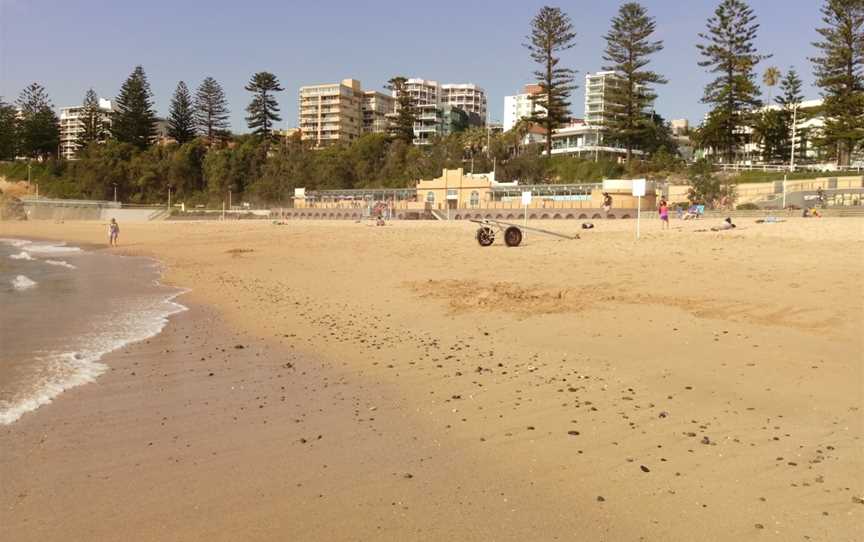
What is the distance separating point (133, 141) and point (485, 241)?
87.4 meters

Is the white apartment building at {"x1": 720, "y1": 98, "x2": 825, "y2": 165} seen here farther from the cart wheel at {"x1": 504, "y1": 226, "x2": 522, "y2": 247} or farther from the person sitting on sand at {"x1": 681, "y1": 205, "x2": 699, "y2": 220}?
the cart wheel at {"x1": 504, "y1": 226, "x2": 522, "y2": 247}

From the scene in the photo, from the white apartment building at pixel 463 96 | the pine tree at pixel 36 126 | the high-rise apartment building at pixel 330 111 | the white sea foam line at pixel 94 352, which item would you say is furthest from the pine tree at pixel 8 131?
the white sea foam line at pixel 94 352

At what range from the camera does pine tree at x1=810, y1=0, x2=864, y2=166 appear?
4669 centimetres

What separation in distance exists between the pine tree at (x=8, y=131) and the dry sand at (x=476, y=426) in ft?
349

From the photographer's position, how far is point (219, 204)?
8206cm

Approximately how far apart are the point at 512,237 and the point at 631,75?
1759 inches

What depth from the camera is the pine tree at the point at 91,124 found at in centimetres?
9631

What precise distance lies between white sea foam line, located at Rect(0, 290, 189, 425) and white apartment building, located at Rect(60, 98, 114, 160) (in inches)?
3845

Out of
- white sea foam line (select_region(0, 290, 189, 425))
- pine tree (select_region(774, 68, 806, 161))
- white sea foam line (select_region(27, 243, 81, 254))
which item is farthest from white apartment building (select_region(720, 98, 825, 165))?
white sea foam line (select_region(0, 290, 189, 425))

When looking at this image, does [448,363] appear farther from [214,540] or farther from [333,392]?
[214,540]

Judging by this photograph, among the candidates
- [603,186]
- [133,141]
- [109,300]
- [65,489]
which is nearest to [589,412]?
[65,489]

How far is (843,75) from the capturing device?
158 feet

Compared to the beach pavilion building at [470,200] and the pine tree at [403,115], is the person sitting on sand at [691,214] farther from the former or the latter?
the pine tree at [403,115]

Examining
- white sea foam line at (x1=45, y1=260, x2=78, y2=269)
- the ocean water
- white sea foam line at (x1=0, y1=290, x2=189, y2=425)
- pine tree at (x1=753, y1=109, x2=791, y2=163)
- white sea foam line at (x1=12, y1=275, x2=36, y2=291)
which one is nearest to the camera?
white sea foam line at (x1=0, y1=290, x2=189, y2=425)
